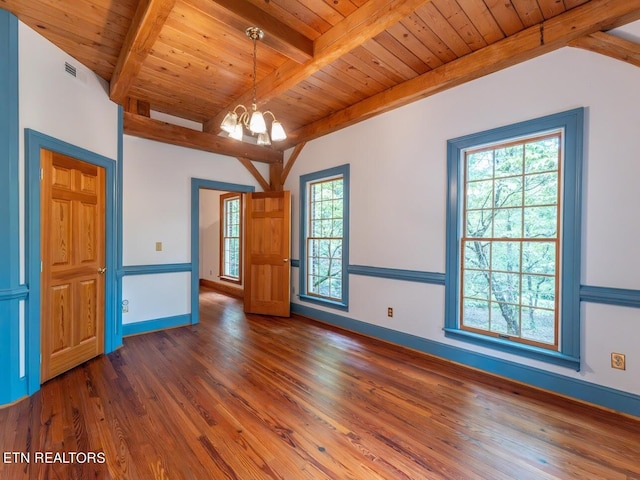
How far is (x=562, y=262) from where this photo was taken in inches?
98.3

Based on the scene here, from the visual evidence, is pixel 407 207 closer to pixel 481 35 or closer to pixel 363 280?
pixel 363 280

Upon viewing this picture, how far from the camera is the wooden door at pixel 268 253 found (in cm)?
487

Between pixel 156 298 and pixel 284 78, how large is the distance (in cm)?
328

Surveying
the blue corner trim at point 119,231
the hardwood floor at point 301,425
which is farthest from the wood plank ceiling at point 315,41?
the hardwood floor at point 301,425

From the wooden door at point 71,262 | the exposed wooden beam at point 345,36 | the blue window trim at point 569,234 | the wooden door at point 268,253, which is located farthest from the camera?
the wooden door at point 268,253

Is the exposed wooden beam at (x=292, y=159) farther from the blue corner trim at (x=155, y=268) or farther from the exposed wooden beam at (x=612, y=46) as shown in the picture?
the exposed wooden beam at (x=612, y=46)

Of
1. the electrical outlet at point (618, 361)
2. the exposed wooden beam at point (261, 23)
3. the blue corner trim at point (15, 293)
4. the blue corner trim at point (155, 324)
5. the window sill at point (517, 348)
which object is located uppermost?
the exposed wooden beam at point (261, 23)

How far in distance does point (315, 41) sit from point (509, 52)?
1682 millimetres

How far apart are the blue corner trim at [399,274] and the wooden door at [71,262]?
3.01 metres

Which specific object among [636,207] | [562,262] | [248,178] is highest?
[248,178]

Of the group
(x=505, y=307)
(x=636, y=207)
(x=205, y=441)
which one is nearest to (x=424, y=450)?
(x=205, y=441)

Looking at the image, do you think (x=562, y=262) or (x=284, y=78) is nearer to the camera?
(x=562, y=262)

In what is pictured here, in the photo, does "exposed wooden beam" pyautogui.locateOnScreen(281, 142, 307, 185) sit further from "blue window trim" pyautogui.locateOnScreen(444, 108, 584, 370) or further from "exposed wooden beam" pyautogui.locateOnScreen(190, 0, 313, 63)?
"blue window trim" pyautogui.locateOnScreen(444, 108, 584, 370)

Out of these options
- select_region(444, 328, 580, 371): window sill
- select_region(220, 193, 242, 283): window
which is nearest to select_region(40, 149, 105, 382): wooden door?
select_region(220, 193, 242, 283): window
